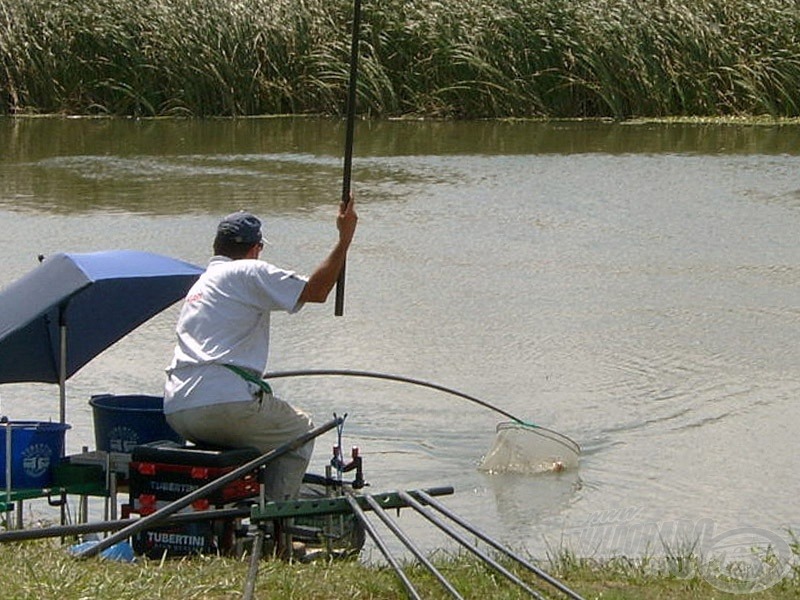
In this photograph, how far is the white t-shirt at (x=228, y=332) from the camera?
5969 mm

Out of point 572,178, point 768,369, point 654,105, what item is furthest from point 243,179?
point 768,369

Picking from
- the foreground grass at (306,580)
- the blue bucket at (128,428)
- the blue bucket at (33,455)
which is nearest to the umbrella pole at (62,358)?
the blue bucket at (128,428)

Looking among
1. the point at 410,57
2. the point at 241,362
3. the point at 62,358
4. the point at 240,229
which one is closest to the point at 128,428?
the point at 62,358

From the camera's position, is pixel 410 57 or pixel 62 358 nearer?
pixel 62 358

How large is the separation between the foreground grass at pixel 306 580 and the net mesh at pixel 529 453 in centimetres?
181

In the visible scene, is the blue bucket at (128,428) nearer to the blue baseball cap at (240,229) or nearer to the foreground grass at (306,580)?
the blue baseball cap at (240,229)

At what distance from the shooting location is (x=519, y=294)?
10953 millimetres

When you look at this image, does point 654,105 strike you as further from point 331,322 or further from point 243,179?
point 331,322

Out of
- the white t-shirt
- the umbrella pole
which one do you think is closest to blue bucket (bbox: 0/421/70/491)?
the umbrella pole

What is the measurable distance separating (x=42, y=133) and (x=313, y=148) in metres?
3.58

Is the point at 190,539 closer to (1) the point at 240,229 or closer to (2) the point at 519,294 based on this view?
(1) the point at 240,229

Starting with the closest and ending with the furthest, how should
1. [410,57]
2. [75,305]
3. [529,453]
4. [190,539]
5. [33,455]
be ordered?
[190,539]
[33,455]
[75,305]
[529,453]
[410,57]

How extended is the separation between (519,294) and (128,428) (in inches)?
188

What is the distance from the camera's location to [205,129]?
2050 centimetres
